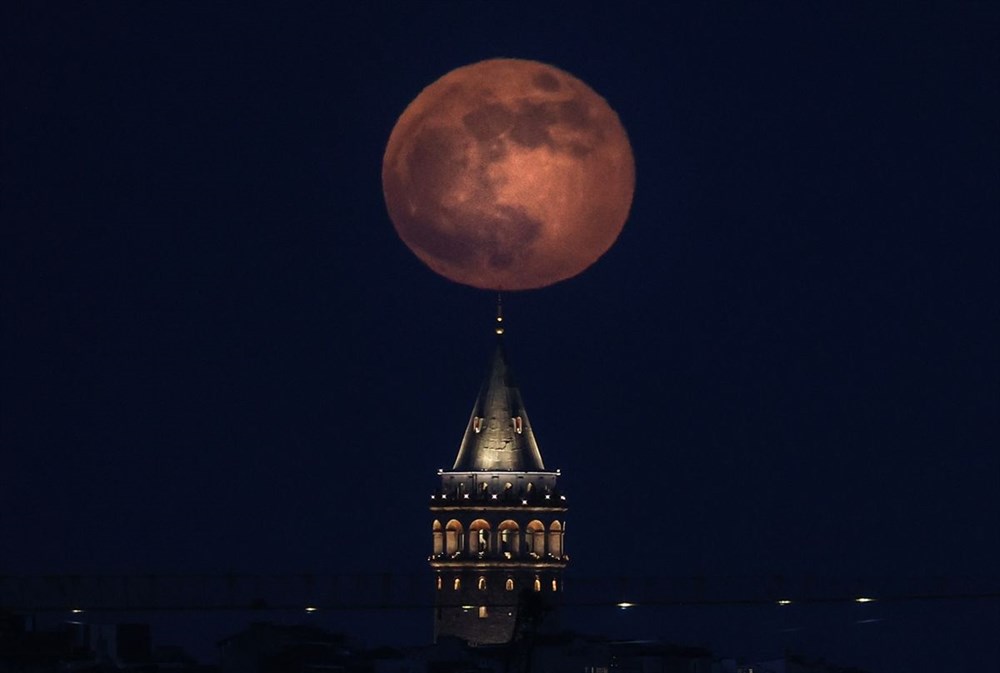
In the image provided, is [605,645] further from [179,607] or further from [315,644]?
[179,607]

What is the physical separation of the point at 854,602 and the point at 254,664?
22.5 metres

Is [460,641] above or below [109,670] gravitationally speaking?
above

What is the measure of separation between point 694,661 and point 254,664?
56.3ft

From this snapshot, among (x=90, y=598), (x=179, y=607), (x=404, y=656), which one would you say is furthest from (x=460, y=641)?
(x=179, y=607)

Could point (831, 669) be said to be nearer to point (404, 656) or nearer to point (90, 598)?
point (404, 656)

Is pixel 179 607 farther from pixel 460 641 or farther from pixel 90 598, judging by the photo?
pixel 460 641

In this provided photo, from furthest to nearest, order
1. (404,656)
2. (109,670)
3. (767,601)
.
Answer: (404,656)
(767,601)
(109,670)

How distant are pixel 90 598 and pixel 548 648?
16.7m

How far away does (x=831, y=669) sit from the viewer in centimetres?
19538

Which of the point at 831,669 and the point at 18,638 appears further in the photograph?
the point at 831,669

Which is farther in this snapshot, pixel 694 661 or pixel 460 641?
pixel 460 641

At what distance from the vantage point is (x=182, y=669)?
550 ft

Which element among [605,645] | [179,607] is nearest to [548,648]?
[605,645]

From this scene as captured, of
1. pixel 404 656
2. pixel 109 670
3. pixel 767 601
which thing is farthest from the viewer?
pixel 404 656
